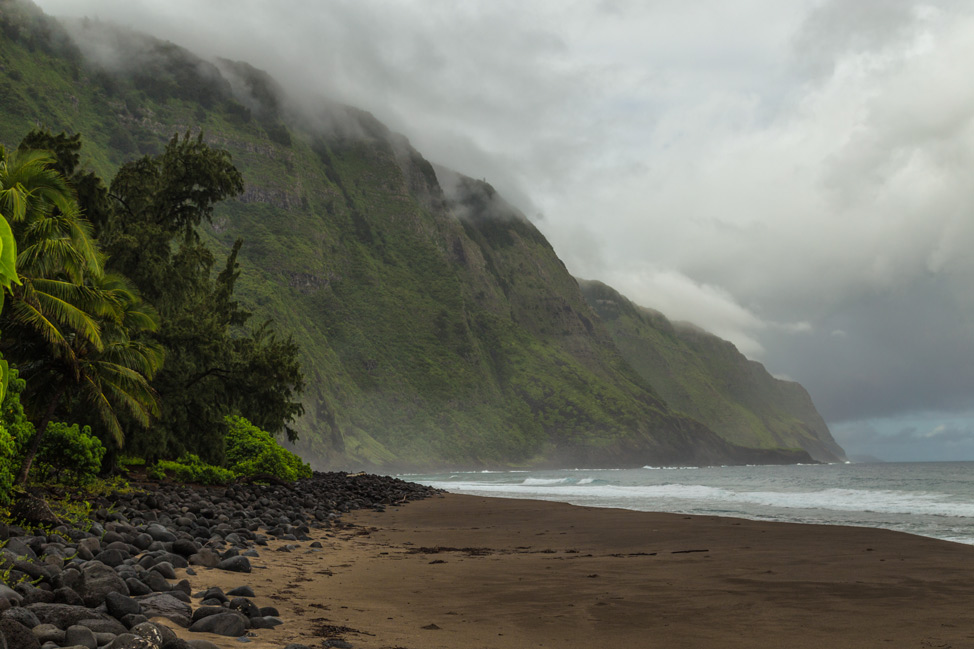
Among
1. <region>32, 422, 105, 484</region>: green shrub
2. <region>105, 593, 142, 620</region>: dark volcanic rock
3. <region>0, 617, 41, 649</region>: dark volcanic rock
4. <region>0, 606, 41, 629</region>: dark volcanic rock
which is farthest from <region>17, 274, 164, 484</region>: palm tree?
<region>0, 617, 41, 649</region>: dark volcanic rock

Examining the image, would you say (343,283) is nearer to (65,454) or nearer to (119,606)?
(65,454)

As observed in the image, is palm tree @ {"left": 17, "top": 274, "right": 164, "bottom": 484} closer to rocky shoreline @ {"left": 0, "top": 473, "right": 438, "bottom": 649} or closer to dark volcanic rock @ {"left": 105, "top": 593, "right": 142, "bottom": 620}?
rocky shoreline @ {"left": 0, "top": 473, "right": 438, "bottom": 649}

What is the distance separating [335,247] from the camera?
543 ft

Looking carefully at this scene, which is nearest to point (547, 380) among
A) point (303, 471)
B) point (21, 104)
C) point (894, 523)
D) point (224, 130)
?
point (224, 130)

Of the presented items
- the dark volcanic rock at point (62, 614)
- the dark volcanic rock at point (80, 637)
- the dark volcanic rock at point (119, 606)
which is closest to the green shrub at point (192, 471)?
the dark volcanic rock at point (119, 606)

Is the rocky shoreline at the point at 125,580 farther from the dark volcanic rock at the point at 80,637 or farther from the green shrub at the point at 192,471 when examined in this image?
the green shrub at the point at 192,471

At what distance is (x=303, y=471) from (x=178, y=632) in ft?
100

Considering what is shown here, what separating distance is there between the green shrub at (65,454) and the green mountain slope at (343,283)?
10587 cm

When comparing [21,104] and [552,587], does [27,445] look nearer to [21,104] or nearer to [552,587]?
[552,587]

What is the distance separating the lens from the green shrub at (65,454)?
45.7ft

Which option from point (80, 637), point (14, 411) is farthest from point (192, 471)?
point (80, 637)

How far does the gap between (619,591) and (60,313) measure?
37.8 feet

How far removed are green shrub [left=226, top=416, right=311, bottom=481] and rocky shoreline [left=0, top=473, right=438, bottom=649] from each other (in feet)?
42.3

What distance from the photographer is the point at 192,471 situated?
22469 mm
